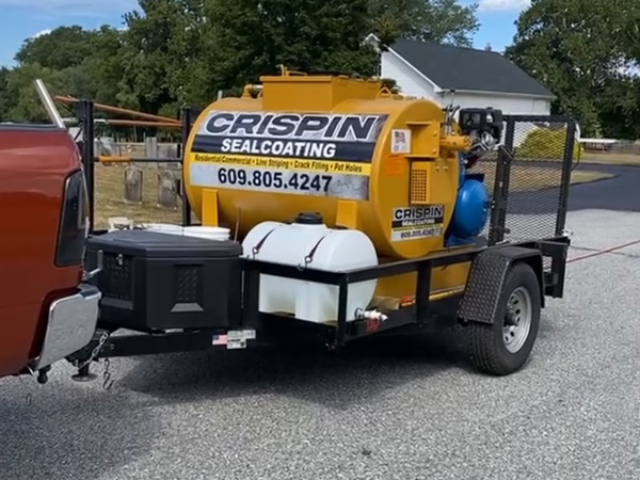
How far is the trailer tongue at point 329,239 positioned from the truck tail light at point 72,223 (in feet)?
3.75

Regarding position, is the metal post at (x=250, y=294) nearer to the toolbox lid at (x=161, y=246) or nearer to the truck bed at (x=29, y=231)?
the toolbox lid at (x=161, y=246)

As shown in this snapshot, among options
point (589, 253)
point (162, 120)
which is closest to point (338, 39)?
point (589, 253)

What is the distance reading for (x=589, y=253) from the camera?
1278cm

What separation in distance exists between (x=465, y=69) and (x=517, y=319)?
165 ft

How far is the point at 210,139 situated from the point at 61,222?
8.97 ft

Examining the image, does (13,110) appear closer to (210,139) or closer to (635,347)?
(210,139)

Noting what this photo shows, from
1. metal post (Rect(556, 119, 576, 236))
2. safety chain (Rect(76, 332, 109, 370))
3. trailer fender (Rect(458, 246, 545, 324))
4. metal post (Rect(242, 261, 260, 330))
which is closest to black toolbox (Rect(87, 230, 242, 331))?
metal post (Rect(242, 261, 260, 330))

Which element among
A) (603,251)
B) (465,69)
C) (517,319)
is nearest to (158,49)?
(465,69)

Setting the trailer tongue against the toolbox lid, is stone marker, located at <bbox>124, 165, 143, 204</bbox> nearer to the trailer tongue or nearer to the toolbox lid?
the trailer tongue

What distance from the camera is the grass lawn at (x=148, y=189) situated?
7094mm

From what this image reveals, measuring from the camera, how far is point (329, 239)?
530cm

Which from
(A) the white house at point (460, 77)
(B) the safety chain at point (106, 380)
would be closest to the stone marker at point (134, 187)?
(B) the safety chain at point (106, 380)

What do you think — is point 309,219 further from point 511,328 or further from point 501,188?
point 501,188

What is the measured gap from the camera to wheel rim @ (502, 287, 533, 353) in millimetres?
6465
